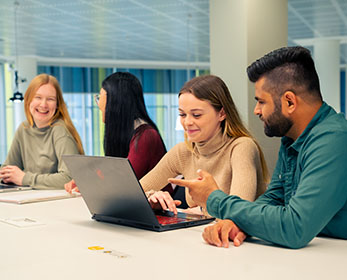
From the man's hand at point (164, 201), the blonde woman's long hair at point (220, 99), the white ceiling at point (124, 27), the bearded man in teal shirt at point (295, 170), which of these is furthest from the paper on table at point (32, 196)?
the white ceiling at point (124, 27)

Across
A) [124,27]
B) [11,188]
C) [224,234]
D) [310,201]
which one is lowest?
[11,188]

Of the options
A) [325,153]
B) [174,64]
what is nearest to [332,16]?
[174,64]

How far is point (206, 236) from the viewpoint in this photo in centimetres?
157

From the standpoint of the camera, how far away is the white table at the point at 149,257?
1.25 meters

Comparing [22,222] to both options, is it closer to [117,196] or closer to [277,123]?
[117,196]

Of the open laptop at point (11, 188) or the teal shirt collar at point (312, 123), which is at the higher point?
the teal shirt collar at point (312, 123)

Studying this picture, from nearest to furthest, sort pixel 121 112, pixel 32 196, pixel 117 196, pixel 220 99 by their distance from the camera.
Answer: pixel 117 196, pixel 220 99, pixel 32 196, pixel 121 112

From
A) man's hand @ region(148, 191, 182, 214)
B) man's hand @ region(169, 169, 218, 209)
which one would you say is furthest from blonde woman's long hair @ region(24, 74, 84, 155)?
man's hand @ region(169, 169, 218, 209)

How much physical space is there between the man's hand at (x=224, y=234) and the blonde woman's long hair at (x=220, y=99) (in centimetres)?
69

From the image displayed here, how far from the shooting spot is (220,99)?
221 cm

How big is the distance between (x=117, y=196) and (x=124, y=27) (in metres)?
7.01

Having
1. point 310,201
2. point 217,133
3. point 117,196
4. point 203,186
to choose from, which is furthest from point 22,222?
point 310,201

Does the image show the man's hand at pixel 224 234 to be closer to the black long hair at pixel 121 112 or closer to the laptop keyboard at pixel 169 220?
the laptop keyboard at pixel 169 220

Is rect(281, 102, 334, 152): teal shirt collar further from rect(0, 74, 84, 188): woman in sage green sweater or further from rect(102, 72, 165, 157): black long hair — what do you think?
rect(0, 74, 84, 188): woman in sage green sweater
